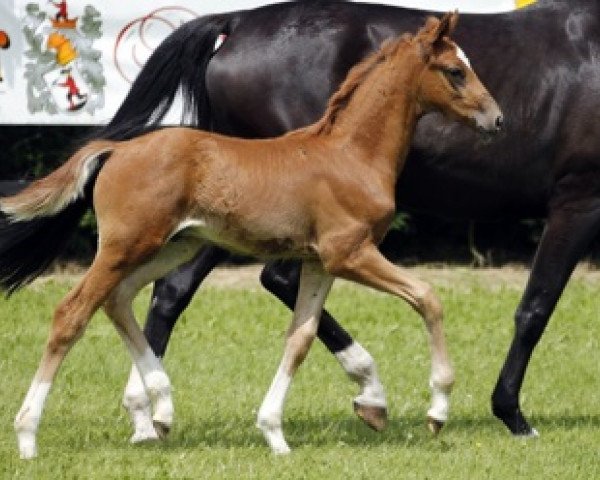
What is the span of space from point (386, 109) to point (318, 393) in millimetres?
1962

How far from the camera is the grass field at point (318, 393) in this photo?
243 inches

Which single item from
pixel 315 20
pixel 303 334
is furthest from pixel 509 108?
pixel 303 334

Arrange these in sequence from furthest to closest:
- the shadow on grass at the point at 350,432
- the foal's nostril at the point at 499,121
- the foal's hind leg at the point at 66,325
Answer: the shadow on grass at the point at 350,432 < the foal's nostril at the point at 499,121 < the foal's hind leg at the point at 66,325

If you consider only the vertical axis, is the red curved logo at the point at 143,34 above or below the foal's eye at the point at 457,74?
below

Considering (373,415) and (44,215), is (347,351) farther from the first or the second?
(44,215)

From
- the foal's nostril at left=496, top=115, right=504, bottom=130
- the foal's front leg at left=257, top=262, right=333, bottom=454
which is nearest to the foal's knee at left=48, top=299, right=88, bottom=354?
the foal's front leg at left=257, top=262, right=333, bottom=454

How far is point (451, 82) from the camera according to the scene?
6613 mm

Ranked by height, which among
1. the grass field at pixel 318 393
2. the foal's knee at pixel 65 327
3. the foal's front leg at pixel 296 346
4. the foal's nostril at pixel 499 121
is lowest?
the grass field at pixel 318 393

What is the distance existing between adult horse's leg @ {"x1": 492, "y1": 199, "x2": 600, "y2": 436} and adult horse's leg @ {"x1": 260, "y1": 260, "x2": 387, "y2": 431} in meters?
0.59

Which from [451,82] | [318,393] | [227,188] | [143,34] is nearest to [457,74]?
[451,82]

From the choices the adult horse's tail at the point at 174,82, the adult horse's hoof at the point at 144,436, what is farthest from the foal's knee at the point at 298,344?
the adult horse's tail at the point at 174,82

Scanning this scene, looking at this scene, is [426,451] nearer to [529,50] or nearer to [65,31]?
[529,50]

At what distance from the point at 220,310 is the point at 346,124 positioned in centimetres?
424

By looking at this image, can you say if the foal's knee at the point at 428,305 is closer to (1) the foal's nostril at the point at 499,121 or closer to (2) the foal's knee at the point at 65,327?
(1) the foal's nostril at the point at 499,121
